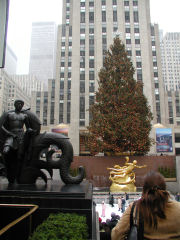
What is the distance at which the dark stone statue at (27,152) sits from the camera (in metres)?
7.40

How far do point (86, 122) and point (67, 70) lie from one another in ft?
60.1

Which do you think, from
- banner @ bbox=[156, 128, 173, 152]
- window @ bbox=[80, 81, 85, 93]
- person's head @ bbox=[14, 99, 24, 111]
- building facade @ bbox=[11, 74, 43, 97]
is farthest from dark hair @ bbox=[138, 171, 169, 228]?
building facade @ bbox=[11, 74, 43, 97]

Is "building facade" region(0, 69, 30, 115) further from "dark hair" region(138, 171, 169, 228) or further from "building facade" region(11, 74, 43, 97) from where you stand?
"dark hair" region(138, 171, 169, 228)

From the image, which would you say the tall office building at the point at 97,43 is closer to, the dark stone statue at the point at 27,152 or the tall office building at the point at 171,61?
the dark stone statue at the point at 27,152

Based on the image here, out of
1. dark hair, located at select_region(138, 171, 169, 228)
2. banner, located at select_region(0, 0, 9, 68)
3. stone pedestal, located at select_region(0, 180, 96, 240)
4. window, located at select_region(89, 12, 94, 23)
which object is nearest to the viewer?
dark hair, located at select_region(138, 171, 169, 228)

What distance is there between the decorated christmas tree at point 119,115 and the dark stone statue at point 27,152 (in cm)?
1312

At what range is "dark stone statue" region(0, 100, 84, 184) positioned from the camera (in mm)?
7402

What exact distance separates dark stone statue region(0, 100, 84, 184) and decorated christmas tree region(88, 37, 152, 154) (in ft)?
43.0

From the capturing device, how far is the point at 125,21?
48.3 m

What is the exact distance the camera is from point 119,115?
20812 millimetres

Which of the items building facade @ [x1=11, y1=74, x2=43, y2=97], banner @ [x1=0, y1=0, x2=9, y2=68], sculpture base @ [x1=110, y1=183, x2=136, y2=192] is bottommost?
sculpture base @ [x1=110, y1=183, x2=136, y2=192]

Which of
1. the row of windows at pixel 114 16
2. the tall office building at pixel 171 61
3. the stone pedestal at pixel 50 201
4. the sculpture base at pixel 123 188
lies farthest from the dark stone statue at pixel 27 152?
the tall office building at pixel 171 61

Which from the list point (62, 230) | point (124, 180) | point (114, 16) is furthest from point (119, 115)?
point (114, 16)

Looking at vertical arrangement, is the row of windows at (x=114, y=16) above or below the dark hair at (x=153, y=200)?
above
